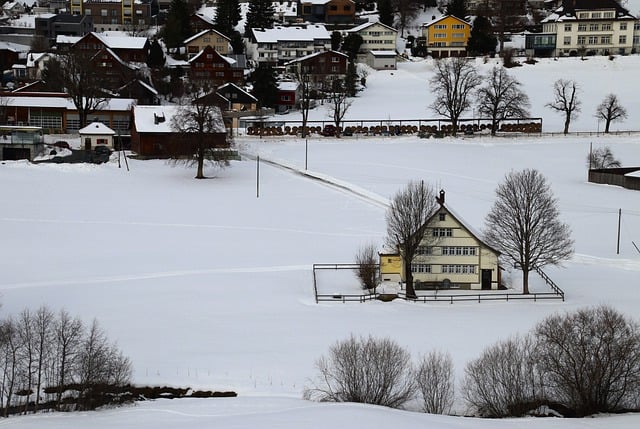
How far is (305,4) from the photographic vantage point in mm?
101812

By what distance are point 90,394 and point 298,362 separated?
5.26 metres

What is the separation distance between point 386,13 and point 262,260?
63.5 meters

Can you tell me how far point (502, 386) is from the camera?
75.2 ft

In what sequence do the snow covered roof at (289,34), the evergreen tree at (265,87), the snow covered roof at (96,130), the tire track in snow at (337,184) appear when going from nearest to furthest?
the tire track in snow at (337,184) < the snow covered roof at (96,130) < the evergreen tree at (265,87) < the snow covered roof at (289,34)

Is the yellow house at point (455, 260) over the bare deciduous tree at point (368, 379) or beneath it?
over

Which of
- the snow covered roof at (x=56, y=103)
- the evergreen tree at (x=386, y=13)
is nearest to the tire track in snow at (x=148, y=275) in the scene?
the snow covered roof at (x=56, y=103)

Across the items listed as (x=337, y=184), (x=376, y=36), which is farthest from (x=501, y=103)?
(x=376, y=36)

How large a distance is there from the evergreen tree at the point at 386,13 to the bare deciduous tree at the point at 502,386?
247ft

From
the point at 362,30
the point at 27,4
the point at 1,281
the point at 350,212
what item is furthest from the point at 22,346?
the point at 27,4

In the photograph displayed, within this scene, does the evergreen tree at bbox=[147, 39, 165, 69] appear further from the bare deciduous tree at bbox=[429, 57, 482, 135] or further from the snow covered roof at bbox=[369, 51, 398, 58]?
the bare deciduous tree at bbox=[429, 57, 482, 135]

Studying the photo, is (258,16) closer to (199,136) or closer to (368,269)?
(199,136)

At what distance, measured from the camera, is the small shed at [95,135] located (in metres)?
57.7

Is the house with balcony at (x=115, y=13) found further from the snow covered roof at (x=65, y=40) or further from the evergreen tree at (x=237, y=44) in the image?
the evergreen tree at (x=237, y=44)

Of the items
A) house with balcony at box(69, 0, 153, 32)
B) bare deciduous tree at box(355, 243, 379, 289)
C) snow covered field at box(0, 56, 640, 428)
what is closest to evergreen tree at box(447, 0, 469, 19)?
house with balcony at box(69, 0, 153, 32)
